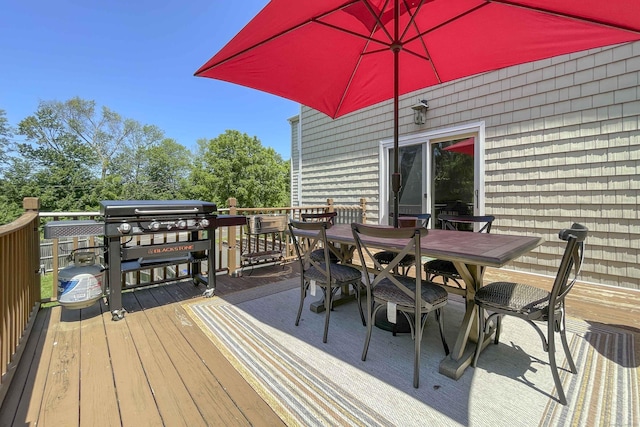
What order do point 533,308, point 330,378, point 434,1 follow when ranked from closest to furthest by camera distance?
point 533,308 → point 330,378 → point 434,1

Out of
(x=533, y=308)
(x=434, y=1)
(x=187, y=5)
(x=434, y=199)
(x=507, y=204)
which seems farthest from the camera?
(x=187, y=5)

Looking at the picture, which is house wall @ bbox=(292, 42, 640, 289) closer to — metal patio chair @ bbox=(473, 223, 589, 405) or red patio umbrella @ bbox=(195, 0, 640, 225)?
red patio umbrella @ bbox=(195, 0, 640, 225)

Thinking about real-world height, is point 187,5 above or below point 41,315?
above

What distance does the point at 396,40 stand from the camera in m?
2.21

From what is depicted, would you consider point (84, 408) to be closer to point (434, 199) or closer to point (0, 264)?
point (0, 264)

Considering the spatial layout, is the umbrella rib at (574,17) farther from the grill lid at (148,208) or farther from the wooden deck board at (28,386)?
the wooden deck board at (28,386)

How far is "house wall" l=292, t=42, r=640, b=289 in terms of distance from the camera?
317 centimetres

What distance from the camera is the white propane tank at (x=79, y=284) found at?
2.55m

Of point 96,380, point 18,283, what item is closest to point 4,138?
point 18,283

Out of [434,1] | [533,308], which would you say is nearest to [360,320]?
[533,308]

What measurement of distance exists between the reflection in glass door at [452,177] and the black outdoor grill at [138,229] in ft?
11.6

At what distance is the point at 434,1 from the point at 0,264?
3.38 m

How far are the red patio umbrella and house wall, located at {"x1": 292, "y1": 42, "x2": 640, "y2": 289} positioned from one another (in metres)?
1.54

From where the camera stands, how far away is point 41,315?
2.74 meters
